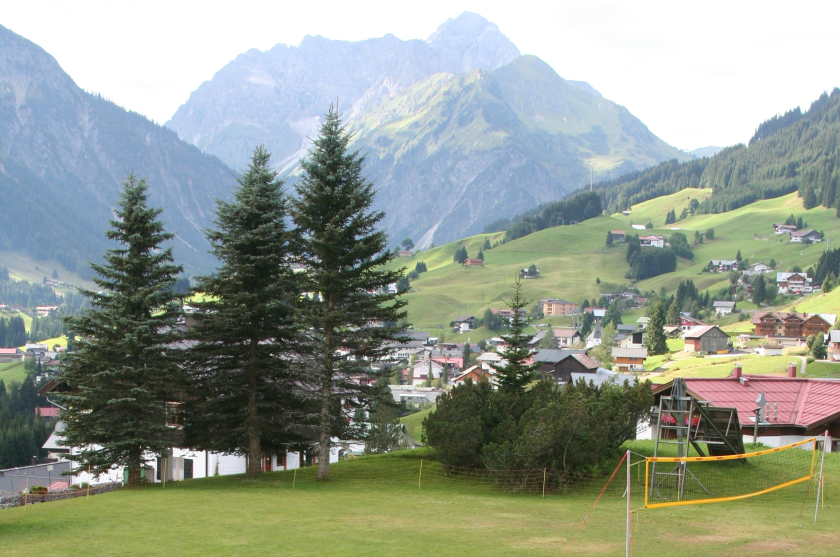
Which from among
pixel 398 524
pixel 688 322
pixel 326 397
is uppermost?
pixel 688 322

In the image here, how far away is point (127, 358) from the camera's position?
32031 millimetres

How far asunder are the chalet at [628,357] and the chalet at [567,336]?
4817cm

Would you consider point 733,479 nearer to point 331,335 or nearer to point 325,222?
point 331,335

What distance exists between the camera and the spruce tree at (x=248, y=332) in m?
33.0

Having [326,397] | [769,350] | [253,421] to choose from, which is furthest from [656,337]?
[253,421]

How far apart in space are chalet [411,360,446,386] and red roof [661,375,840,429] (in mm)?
120277

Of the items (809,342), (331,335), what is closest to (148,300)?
(331,335)

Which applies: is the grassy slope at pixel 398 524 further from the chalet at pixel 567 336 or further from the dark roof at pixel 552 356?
the chalet at pixel 567 336

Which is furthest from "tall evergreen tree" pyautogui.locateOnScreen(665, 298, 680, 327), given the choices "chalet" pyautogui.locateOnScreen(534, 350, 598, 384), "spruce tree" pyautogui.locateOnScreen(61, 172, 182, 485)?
"spruce tree" pyautogui.locateOnScreen(61, 172, 182, 485)

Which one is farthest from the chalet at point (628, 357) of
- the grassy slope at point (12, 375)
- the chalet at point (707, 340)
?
the grassy slope at point (12, 375)

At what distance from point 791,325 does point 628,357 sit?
136 feet

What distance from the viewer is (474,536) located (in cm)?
1969

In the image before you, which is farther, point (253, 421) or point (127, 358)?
point (253, 421)

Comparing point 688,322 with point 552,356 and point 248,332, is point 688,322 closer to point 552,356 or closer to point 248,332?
point 552,356
